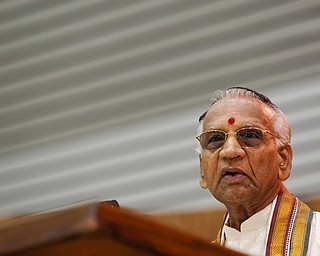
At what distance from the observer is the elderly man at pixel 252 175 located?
3400mm

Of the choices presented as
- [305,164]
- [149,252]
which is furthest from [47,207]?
[149,252]

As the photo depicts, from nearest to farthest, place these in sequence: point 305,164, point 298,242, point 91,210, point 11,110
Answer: point 91,210 → point 298,242 → point 305,164 → point 11,110

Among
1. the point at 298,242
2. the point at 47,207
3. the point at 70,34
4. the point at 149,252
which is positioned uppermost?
the point at 70,34

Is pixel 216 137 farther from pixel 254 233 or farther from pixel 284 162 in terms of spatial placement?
pixel 254 233

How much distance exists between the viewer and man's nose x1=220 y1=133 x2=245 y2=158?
342 cm

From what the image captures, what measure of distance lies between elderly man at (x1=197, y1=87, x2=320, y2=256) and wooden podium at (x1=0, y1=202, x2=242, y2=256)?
165 cm

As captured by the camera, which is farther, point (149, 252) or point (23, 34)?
point (23, 34)

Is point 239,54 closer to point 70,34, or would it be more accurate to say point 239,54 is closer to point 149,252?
point 70,34

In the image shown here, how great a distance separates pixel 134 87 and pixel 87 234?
4762 millimetres

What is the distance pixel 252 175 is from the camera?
3426mm

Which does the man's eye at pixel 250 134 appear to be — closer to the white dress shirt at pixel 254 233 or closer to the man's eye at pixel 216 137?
the man's eye at pixel 216 137

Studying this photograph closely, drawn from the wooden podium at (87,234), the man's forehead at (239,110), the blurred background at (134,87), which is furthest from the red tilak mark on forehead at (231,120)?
the blurred background at (134,87)

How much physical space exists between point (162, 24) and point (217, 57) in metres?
0.45

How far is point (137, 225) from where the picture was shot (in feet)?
5.54
